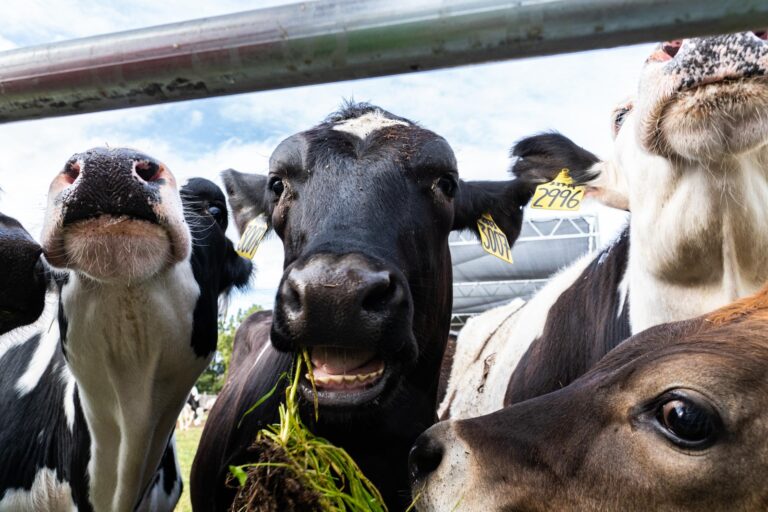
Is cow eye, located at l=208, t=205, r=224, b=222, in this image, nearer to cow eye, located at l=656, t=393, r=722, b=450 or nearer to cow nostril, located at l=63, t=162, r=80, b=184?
cow nostril, located at l=63, t=162, r=80, b=184

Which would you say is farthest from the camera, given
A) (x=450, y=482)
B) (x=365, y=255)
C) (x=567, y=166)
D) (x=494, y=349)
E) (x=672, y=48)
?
(x=494, y=349)

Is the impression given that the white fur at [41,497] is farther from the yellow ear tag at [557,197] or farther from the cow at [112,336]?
the yellow ear tag at [557,197]

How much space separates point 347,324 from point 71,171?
1100 millimetres

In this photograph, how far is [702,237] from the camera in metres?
3.01

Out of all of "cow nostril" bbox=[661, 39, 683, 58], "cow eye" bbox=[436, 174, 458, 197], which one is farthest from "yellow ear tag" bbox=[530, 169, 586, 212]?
"cow nostril" bbox=[661, 39, 683, 58]

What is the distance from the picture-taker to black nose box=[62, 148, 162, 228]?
2391 millimetres

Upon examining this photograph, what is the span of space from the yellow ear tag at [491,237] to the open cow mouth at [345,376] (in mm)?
1430

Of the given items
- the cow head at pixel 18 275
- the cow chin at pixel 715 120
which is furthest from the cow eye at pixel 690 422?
the cow head at pixel 18 275

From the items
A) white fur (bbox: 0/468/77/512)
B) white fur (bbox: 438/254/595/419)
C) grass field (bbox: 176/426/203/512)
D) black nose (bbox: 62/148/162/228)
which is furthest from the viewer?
grass field (bbox: 176/426/203/512)

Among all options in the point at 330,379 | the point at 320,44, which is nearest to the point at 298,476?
the point at 330,379

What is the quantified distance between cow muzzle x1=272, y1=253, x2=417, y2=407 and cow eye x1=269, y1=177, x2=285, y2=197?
0.66 m

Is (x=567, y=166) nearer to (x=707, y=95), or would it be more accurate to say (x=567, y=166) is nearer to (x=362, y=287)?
(x=707, y=95)

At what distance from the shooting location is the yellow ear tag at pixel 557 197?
395cm

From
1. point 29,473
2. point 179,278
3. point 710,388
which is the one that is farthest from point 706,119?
point 29,473
